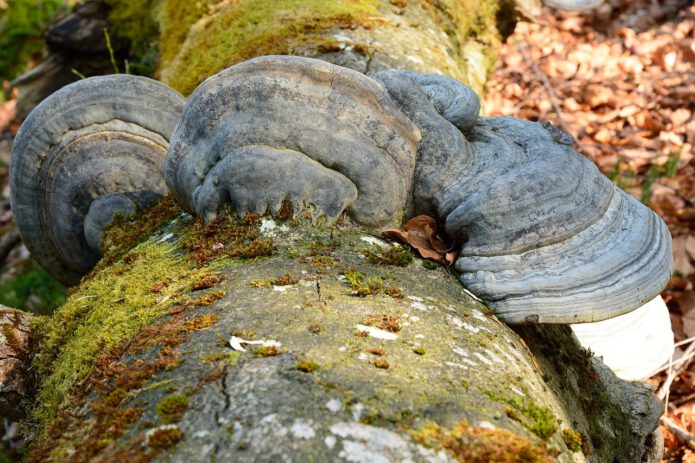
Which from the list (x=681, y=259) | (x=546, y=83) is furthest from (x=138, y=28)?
(x=681, y=259)

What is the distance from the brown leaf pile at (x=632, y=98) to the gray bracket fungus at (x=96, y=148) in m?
3.69

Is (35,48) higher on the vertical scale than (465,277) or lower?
lower

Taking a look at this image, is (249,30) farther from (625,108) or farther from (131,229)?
(625,108)

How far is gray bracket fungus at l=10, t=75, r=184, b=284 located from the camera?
3502 mm

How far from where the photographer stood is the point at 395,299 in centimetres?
236

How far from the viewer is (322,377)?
5.99 ft

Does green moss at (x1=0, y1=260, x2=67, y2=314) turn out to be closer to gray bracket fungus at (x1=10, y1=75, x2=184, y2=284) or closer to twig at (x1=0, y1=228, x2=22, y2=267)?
twig at (x1=0, y1=228, x2=22, y2=267)

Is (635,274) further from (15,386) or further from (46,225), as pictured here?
(46,225)

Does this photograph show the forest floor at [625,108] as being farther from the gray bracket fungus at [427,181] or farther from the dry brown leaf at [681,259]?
the gray bracket fungus at [427,181]

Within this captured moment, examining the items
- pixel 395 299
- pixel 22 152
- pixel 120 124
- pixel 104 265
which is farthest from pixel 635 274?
pixel 22 152

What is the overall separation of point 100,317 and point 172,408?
980 millimetres

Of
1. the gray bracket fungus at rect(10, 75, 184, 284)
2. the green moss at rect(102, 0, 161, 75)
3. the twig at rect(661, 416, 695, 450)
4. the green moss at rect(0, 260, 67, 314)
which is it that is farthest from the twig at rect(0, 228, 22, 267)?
the twig at rect(661, 416, 695, 450)

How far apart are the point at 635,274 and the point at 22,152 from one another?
10.5ft

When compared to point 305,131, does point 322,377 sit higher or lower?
lower
